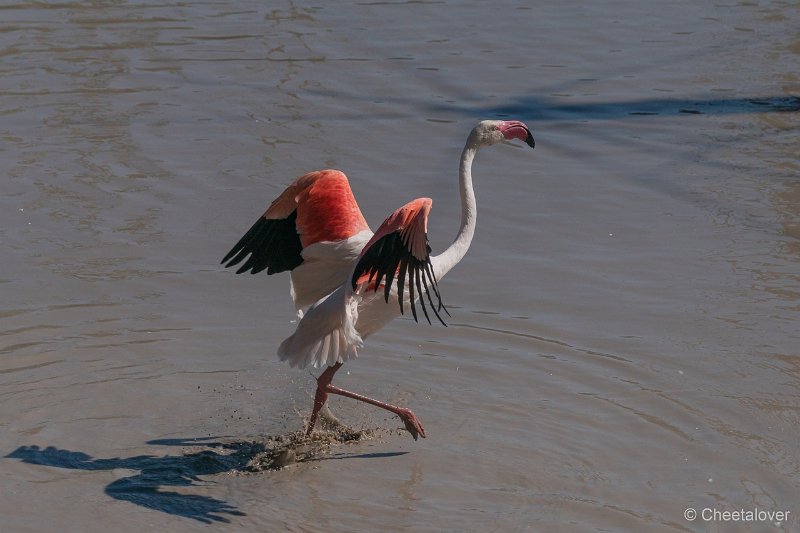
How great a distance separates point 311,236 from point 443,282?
64.6 inches

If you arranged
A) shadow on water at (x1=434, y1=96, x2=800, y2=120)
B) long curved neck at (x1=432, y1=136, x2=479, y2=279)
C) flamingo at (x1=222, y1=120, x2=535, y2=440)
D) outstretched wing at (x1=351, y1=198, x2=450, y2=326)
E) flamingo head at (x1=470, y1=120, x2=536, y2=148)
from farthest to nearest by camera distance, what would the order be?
shadow on water at (x1=434, y1=96, x2=800, y2=120), flamingo head at (x1=470, y1=120, x2=536, y2=148), long curved neck at (x1=432, y1=136, x2=479, y2=279), flamingo at (x1=222, y1=120, x2=535, y2=440), outstretched wing at (x1=351, y1=198, x2=450, y2=326)

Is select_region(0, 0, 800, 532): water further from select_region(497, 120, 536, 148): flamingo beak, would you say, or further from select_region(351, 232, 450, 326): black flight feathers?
select_region(497, 120, 536, 148): flamingo beak

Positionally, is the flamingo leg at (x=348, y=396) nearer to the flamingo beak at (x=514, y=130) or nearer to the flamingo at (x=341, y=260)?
the flamingo at (x=341, y=260)

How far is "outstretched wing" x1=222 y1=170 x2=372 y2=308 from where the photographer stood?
6.39 metres

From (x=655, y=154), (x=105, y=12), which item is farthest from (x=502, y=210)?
(x=105, y=12)

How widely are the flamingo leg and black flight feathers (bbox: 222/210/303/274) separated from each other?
2.06ft

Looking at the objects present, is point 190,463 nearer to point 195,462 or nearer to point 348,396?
point 195,462

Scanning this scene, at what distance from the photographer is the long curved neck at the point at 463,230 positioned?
6102 millimetres

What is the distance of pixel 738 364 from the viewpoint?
687 cm

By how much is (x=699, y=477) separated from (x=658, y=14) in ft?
29.5

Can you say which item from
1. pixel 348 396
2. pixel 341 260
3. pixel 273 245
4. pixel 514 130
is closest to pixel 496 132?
pixel 514 130

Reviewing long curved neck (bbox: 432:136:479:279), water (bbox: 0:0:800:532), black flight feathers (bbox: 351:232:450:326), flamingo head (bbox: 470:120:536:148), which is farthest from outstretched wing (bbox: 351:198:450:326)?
water (bbox: 0:0:800:532)

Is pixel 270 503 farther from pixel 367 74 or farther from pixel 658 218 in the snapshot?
pixel 367 74

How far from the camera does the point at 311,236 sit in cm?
647
